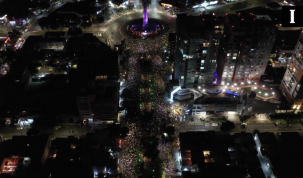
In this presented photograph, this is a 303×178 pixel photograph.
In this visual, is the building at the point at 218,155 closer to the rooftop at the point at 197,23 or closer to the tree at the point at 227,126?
the tree at the point at 227,126

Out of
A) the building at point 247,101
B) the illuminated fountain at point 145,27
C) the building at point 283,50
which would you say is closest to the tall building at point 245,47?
the building at point 247,101

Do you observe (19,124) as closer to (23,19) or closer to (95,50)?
(95,50)

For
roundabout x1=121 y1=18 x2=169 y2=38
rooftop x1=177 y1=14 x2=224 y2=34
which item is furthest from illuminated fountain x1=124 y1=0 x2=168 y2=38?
rooftop x1=177 y1=14 x2=224 y2=34

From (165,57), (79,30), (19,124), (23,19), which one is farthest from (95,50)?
(23,19)

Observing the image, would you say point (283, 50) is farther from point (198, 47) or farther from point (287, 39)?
point (198, 47)

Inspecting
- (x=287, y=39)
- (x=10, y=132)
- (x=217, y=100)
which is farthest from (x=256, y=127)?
(x=10, y=132)

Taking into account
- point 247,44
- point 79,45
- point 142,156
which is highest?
point 247,44
